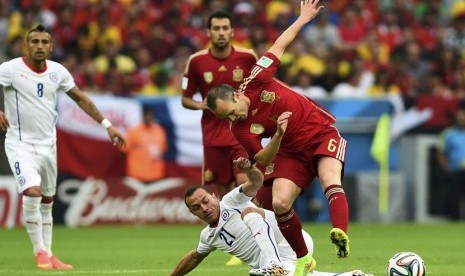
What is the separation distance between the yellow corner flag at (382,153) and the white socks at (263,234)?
10.9m

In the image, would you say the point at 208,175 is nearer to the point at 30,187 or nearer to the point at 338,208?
the point at 30,187

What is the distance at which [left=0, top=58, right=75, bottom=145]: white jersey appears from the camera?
1277 cm

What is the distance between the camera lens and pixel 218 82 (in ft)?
43.3

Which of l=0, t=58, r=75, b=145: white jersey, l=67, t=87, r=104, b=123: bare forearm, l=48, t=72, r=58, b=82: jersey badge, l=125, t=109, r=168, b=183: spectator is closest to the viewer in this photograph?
l=0, t=58, r=75, b=145: white jersey

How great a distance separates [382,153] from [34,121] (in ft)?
31.5

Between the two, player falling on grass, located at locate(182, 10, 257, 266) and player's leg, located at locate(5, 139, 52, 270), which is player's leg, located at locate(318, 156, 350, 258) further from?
player's leg, located at locate(5, 139, 52, 270)

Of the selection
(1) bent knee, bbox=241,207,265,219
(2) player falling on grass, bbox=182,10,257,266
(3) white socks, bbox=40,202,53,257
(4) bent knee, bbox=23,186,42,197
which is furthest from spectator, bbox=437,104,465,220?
(1) bent knee, bbox=241,207,265,219

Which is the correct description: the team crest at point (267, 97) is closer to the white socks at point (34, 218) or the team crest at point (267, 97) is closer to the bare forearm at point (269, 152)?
the bare forearm at point (269, 152)

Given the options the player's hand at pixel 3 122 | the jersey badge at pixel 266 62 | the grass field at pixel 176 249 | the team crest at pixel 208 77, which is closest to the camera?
the jersey badge at pixel 266 62

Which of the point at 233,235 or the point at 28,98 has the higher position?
the point at 28,98

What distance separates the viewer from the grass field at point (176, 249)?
12.4m

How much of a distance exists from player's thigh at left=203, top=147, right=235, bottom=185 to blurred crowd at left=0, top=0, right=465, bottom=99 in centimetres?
749

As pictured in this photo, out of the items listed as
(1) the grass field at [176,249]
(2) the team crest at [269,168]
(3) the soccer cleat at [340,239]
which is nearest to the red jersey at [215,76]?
(1) the grass field at [176,249]

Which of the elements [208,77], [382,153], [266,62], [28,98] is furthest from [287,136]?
[382,153]
